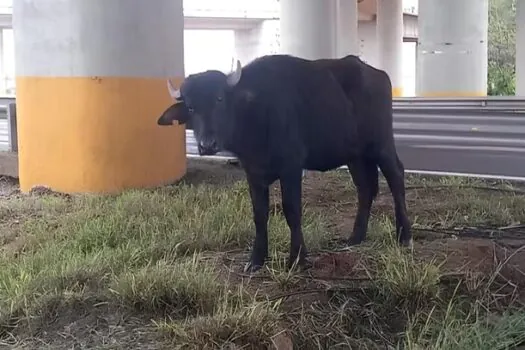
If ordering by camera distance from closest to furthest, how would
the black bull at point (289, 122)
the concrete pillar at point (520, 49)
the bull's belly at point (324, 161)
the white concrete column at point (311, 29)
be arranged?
the black bull at point (289, 122) → the bull's belly at point (324, 161) → the white concrete column at point (311, 29) → the concrete pillar at point (520, 49)

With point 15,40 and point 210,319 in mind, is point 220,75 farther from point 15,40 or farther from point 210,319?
point 15,40

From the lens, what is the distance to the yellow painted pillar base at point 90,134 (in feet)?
35.9

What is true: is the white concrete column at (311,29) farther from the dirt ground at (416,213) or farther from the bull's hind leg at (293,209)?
the bull's hind leg at (293,209)

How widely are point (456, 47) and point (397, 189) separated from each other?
1729cm

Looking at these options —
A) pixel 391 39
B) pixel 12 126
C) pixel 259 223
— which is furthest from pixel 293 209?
pixel 391 39

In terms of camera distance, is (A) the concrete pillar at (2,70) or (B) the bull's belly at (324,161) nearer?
(B) the bull's belly at (324,161)

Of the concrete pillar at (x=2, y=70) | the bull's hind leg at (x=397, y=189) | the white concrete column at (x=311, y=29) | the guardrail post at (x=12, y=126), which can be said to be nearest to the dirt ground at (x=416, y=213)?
the bull's hind leg at (x=397, y=189)

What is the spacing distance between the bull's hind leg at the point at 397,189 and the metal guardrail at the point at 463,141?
12.7ft

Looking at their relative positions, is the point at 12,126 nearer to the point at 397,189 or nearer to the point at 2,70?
the point at 397,189

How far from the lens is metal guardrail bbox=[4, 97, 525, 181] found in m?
11.7

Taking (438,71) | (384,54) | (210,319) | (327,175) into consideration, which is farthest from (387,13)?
(210,319)

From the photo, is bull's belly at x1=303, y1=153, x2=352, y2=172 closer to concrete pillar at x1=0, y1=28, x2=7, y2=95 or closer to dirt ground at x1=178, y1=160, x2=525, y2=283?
dirt ground at x1=178, y1=160, x2=525, y2=283

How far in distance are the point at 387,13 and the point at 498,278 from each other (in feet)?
118

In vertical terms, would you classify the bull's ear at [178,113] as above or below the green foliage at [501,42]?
below
